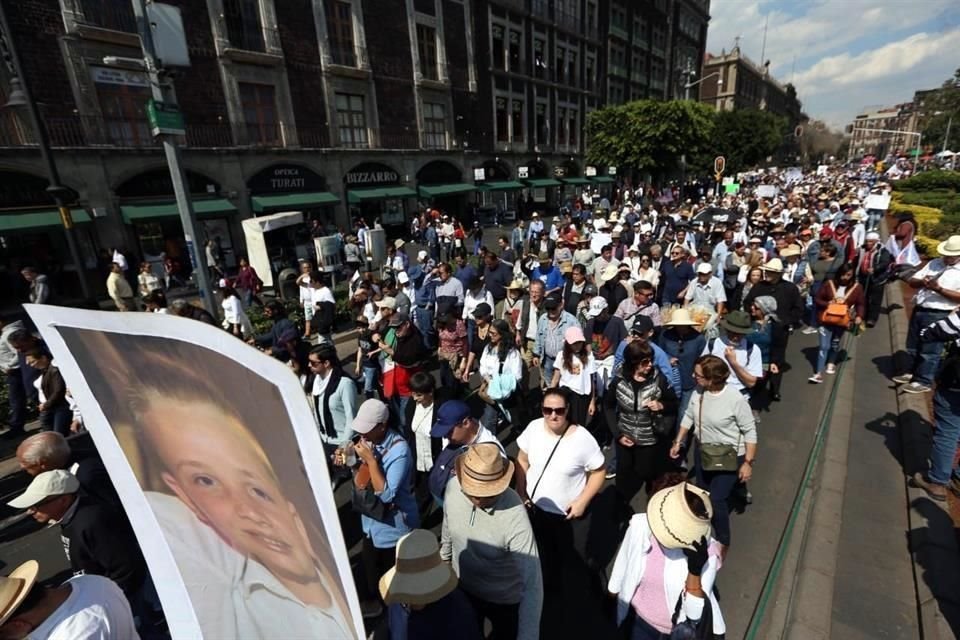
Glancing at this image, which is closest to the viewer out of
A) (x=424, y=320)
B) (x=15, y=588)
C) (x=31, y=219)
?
(x=15, y=588)

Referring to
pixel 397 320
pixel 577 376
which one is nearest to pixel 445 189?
pixel 397 320

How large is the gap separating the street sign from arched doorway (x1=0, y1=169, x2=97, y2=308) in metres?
9.05

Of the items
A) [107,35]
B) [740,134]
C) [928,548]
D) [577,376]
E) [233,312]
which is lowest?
[928,548]

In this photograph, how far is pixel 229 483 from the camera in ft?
4.71

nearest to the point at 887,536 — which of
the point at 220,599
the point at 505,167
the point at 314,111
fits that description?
the point at 220,599

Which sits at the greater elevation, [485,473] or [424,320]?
[485,473]

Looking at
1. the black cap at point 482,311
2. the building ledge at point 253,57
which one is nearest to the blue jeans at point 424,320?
the black cap at point 482,311

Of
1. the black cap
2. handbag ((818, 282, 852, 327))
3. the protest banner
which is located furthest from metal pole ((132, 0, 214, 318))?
the protest banner

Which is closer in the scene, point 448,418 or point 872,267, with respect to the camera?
point 448,418

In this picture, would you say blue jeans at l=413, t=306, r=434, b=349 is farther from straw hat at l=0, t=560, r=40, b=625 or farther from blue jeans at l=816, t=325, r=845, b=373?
straw hat at l=0, t=560, r=40, b=625

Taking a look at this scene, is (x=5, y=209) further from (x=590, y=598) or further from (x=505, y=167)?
(x=505, y=167)

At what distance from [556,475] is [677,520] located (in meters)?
1.02

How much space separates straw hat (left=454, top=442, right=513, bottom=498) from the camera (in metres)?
2.28

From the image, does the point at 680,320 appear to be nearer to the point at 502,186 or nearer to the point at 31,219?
the point at 31,219
